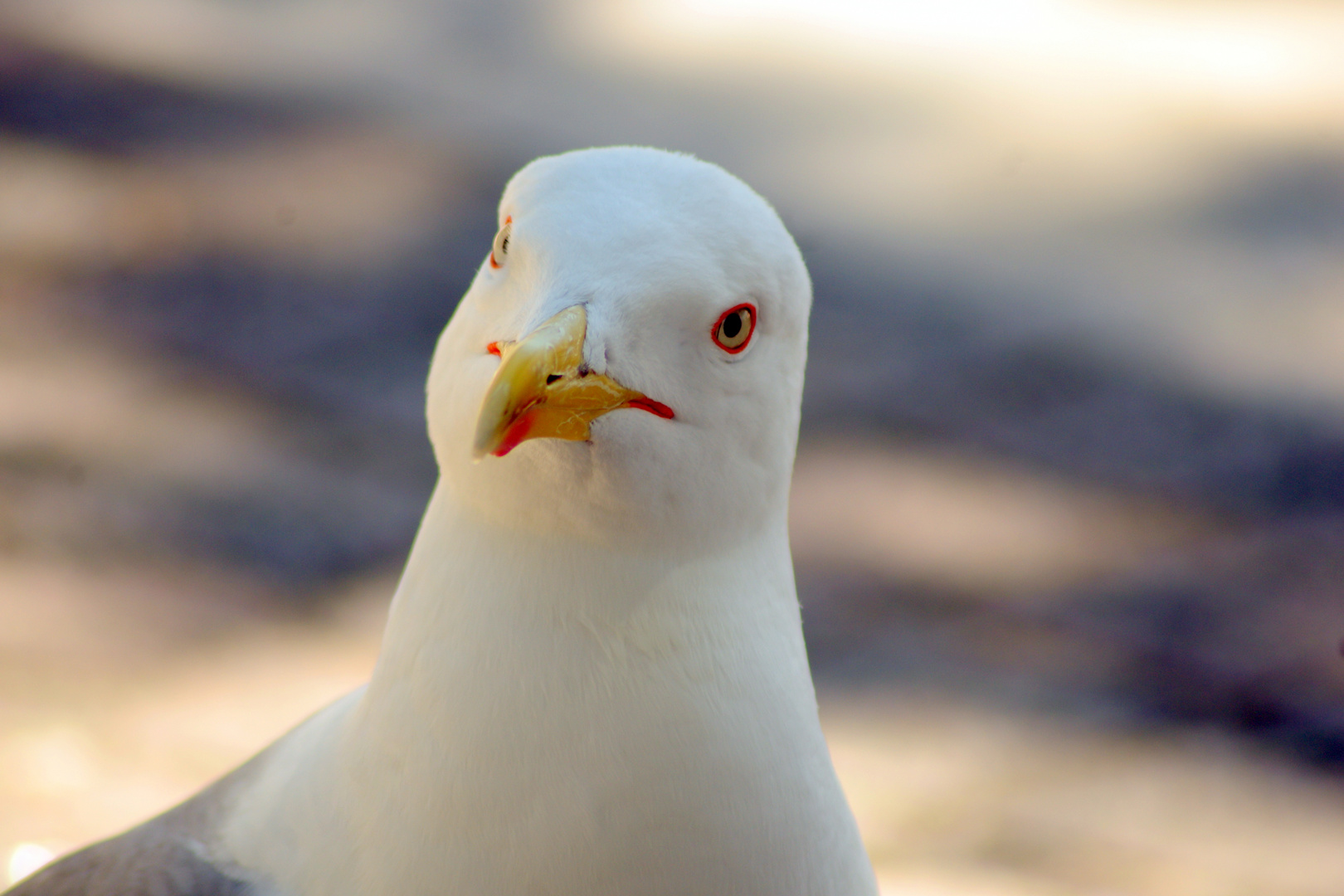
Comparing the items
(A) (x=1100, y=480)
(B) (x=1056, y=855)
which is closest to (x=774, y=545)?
(B) (x=1056, y=855)

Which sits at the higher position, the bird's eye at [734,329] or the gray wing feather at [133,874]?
the bird's eye at [734,329]

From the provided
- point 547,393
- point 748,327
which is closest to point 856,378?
point 748,327

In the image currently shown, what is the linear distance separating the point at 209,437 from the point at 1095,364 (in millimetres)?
1342

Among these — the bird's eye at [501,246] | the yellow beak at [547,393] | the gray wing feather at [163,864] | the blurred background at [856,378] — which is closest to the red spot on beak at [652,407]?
the yellow beak at [547,393]

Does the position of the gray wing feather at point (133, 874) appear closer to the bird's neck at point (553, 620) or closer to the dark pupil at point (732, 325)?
the bird's neck at point (553, 620)

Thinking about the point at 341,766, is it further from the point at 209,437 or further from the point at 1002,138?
the point at 1002,138

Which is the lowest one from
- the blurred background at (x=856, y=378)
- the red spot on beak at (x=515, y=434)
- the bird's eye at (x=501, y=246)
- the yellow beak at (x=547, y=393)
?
the red spot on beak at (x=515, y=434)

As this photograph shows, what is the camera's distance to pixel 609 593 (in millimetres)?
756

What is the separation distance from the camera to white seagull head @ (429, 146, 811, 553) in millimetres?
692

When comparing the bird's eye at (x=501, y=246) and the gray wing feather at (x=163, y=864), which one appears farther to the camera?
the gray wing feather at (x=163, y=864)

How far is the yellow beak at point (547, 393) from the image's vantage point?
0.63 m

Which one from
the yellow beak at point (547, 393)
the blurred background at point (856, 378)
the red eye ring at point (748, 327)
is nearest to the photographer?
the yellow beak at point (547, 393)

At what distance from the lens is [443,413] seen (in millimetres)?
762

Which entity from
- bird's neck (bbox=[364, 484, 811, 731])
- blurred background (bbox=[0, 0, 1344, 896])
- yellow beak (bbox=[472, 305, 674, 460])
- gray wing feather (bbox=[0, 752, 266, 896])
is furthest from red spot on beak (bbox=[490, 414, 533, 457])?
blurred background (bbox=[0, 0, 1344, 896])
